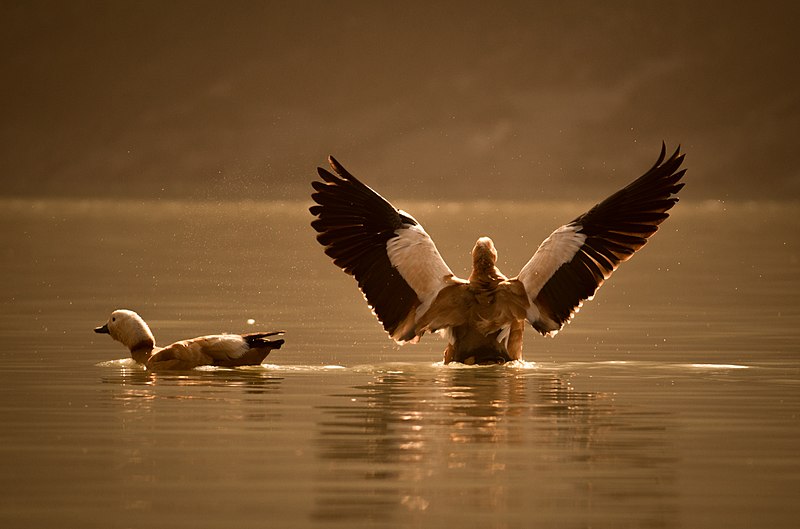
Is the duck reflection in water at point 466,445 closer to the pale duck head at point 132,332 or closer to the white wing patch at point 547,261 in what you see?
the white wing patch at point 547,261

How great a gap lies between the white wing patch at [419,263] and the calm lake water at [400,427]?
67 cm

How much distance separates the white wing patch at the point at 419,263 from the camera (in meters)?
19.2

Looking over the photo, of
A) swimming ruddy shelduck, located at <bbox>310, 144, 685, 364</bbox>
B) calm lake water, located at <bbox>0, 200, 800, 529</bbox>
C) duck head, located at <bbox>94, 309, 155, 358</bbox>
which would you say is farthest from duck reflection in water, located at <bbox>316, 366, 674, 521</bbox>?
duck head, located at <bbox>94, 309, 155, 358</bbox>

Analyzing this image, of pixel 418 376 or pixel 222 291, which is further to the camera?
pixel 222 291

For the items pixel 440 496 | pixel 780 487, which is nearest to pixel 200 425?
pixel 440 496

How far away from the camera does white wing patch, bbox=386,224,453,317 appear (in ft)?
62.8

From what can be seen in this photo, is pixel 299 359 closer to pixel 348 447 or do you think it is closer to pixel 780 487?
pixel 348 447

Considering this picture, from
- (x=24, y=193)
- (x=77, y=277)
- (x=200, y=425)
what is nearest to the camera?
(x=200, y=425)

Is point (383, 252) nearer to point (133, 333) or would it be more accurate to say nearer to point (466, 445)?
point (133, 333)

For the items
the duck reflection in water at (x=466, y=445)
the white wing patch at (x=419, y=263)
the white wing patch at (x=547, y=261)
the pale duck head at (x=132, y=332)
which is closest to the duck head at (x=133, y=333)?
the pale duck head at (x=132, y=332)

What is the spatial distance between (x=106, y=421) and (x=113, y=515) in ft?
11.8

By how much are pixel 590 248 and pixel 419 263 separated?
151 cm

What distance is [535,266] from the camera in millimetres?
19156

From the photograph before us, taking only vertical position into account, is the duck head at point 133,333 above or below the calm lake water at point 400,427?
above
